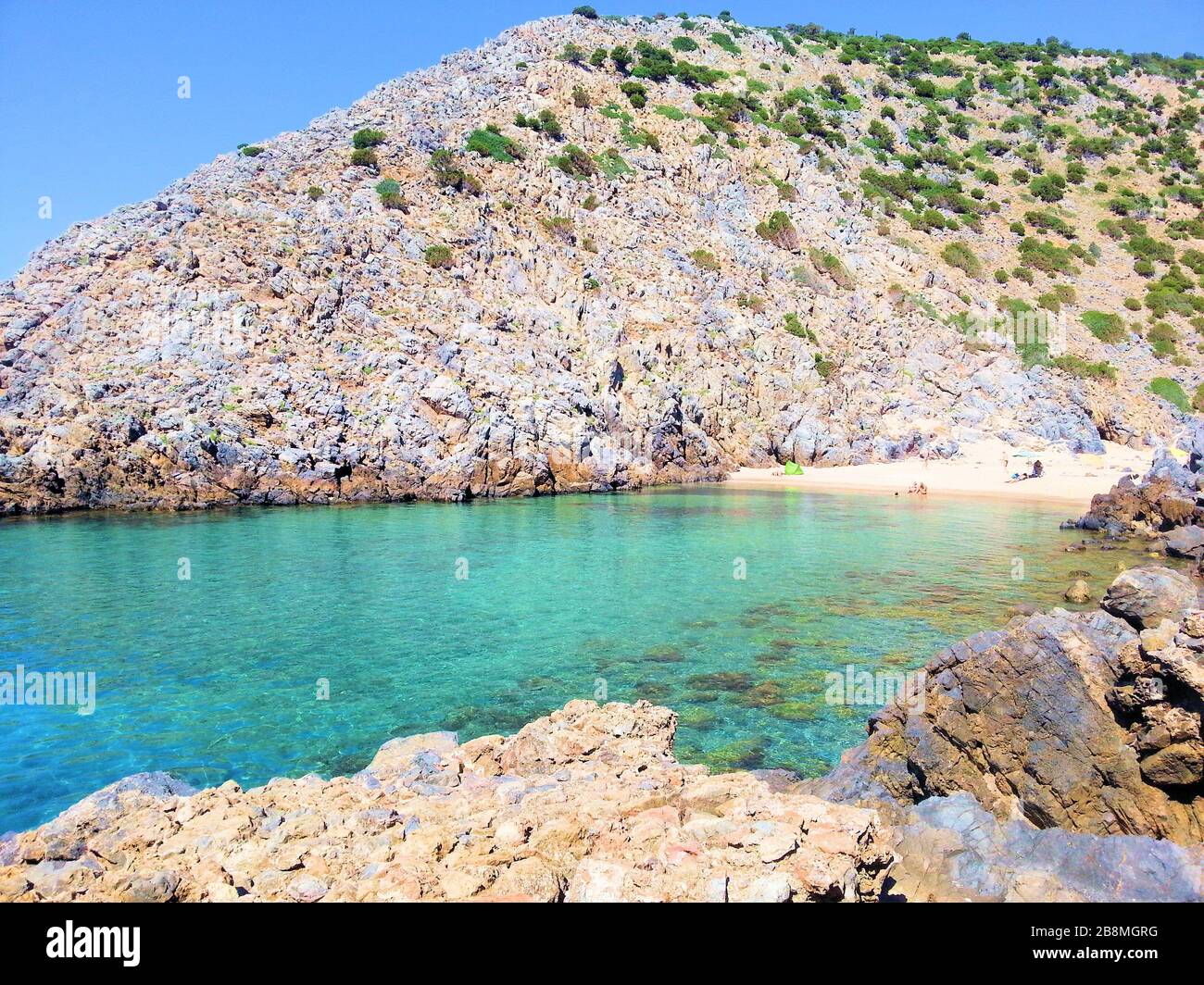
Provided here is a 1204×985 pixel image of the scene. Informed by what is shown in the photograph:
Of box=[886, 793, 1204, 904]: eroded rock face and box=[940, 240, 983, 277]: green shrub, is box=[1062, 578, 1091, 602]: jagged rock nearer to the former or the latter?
box=[886, 793, 1204, 904]: eroded rock face

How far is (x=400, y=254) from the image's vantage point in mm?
51219

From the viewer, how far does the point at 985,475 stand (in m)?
46.2

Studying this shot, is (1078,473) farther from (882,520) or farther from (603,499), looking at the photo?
(603,499)

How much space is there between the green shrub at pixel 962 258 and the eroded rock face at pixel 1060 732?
65788mm

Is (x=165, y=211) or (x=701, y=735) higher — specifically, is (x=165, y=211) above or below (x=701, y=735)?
above

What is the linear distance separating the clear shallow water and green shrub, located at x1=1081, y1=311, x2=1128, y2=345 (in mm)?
40088

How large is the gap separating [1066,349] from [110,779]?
68.6m

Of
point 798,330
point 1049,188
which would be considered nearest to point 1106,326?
point 1049,188

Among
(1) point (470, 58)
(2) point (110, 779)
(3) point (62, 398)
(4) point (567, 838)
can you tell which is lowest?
(2) point (110, 779)

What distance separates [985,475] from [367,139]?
56.1 m

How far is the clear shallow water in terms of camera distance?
10.4m

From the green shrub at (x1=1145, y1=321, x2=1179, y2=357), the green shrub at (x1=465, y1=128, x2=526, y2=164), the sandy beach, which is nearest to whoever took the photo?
the sandy beach

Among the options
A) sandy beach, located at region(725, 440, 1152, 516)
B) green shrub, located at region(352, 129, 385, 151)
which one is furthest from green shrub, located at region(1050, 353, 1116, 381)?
green shrub, located at region(352, 129, 385, 151)

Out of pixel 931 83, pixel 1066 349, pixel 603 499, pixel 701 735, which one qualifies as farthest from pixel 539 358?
pixel 931 83
